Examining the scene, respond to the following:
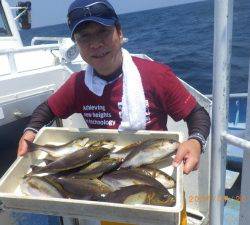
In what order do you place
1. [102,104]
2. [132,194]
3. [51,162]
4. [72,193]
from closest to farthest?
[132,194] < [72,193] < [51,162] < [102,104]

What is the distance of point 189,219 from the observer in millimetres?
4070

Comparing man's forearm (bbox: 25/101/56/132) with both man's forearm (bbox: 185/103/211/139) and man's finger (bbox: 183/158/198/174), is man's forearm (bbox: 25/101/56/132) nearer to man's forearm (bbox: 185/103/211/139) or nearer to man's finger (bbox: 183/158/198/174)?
man's forearm (bbox: 185/103/211/139)

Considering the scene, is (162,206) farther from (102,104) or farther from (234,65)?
(234,65)

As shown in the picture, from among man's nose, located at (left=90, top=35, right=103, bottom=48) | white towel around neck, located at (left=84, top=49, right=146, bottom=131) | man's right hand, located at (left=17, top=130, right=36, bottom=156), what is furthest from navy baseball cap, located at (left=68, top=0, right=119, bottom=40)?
man's right hand, located at (left=17, top=130, right=36, bottom=156)

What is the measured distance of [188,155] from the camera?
2.21m

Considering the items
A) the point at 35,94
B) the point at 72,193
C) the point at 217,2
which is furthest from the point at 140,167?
the point at 35,94

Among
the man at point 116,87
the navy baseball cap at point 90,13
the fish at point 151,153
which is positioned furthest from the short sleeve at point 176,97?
the navy baseball cap at point 90,13

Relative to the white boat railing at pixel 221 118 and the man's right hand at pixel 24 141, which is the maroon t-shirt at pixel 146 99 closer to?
the man's right hand at pixel 24 141

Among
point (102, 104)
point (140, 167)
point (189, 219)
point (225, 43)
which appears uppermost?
point (225, 43)

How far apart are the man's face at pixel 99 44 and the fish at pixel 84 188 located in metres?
0.83

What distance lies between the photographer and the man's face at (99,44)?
2.49 meters

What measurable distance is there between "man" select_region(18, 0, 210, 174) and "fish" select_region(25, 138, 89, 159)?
0.06 metres

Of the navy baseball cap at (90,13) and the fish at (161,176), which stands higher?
the navy baseball cap at (90,13)

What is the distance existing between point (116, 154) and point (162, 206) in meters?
0.69
